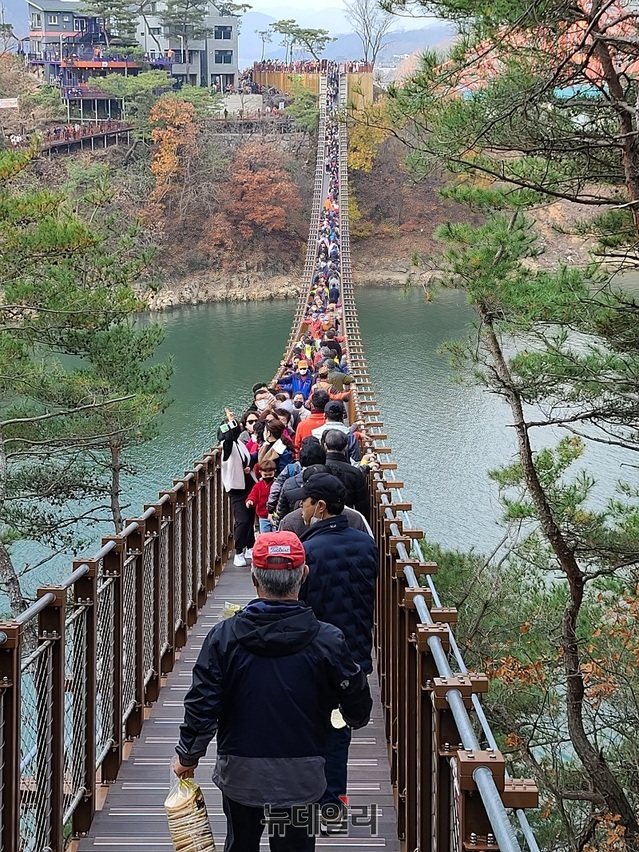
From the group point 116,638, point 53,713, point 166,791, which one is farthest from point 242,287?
point 53,713

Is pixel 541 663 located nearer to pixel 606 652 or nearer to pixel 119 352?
pixel 606 652

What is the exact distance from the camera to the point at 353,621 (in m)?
2.91

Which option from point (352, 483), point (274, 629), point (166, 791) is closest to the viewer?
point (274, 629)

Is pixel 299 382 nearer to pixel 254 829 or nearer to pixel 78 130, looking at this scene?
pixel 254 829

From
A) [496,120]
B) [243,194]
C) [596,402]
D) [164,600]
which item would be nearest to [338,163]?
[243,194]

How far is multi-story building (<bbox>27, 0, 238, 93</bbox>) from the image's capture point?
4262cm

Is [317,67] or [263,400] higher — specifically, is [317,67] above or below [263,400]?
above

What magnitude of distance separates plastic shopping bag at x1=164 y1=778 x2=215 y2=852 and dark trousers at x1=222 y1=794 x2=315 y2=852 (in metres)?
0.06

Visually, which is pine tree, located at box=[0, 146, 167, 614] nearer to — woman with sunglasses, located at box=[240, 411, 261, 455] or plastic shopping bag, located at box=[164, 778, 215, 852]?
woman with sunglasses, located at box=[240, 411, 261, 455]

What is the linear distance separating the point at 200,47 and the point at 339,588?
4700 cm

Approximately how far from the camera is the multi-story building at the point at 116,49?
42.6 meters

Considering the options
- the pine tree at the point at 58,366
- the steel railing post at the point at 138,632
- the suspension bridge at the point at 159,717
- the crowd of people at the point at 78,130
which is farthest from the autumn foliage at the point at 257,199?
the steel railing post at the point at 138,632

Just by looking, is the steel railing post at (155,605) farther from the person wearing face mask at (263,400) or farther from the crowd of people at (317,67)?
the crowd of people at (317,67)

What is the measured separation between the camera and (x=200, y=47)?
46375 mm
